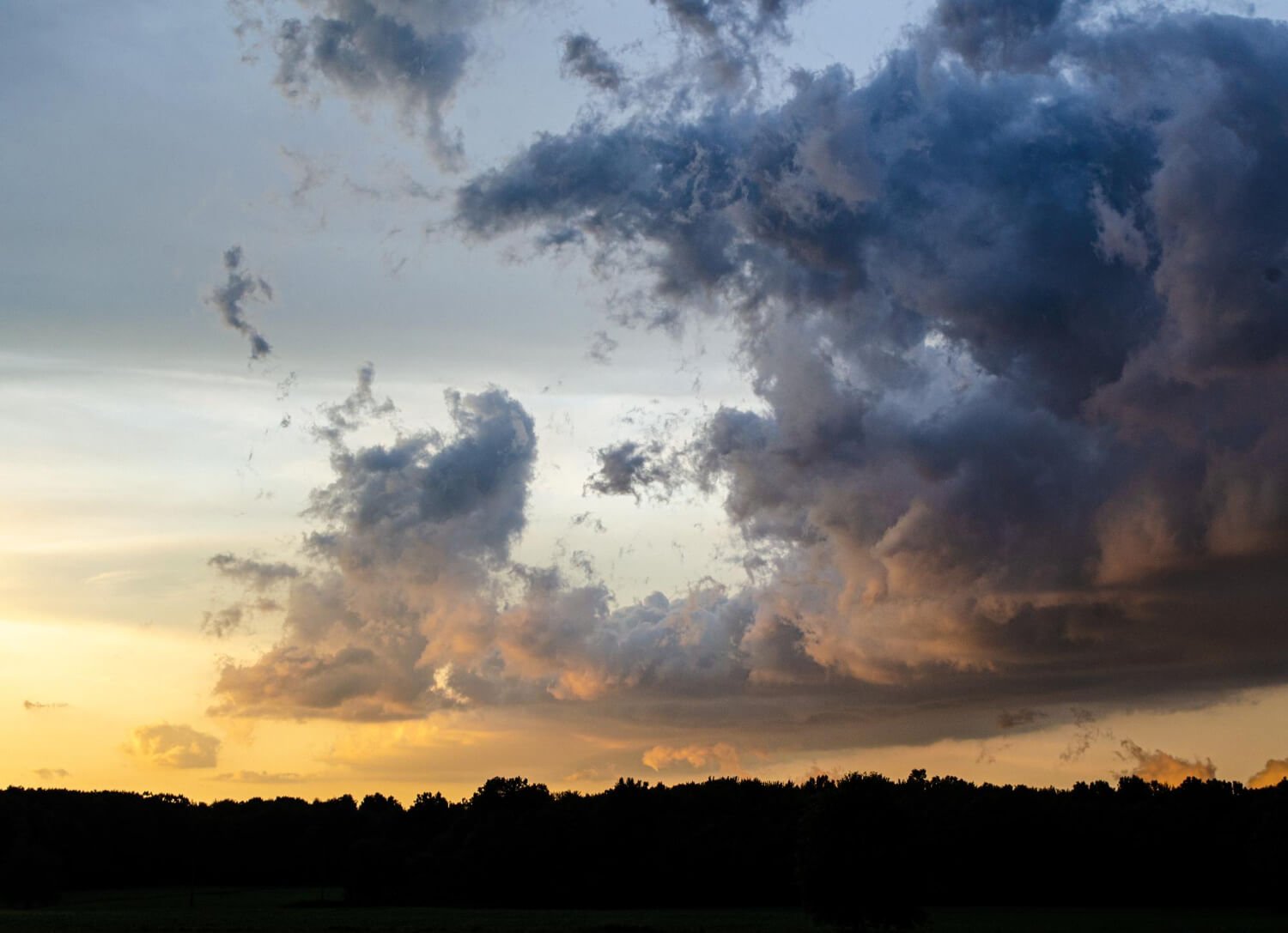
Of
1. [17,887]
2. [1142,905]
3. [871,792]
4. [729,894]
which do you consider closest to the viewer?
[871,792]

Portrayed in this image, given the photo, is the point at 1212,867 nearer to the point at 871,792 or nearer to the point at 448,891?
the point at 871,792

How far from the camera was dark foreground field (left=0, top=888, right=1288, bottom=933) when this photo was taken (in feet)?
362

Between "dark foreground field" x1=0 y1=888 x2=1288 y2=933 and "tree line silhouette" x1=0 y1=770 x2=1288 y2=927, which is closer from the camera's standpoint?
"dark foreground field" x1=0 y1=888 x2=1288 y2=933

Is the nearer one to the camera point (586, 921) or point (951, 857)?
point (586, 921)

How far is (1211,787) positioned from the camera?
199m

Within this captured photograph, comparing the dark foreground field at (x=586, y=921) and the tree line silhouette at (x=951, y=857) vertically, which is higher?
the tree line silhouette at (x=951, y=857)

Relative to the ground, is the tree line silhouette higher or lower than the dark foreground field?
higher

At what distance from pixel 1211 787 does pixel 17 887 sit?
169 m

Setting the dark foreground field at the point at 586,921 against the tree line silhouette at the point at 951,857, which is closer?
the dark foreground field at the point at 586,921

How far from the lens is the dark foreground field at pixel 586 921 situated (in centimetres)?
11038

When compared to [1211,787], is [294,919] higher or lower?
lower

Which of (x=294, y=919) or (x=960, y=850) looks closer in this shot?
(x=294, y=919)

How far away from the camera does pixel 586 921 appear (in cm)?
12744

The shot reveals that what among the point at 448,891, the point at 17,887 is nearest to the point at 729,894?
the point at 448,891
